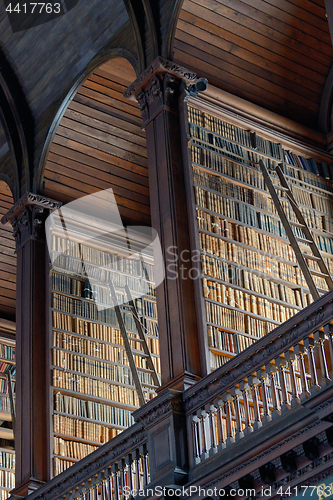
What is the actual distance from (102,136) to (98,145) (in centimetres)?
10

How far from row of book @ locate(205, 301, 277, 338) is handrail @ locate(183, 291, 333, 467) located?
683mm

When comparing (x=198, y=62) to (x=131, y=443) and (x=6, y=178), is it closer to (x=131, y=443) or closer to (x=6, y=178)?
(x=6, y=178)

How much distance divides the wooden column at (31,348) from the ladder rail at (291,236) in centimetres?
229

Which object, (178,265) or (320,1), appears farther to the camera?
(320,1)

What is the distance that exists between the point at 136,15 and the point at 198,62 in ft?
2.09

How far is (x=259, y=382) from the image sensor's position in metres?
4.51

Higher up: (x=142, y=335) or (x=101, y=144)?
(x=101, y=144)

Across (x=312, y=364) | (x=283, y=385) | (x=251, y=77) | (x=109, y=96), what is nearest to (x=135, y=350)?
(x=109, y=96)

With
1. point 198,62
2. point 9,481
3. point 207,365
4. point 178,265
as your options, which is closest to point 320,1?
point 198,62

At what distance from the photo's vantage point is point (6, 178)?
796 centimetres

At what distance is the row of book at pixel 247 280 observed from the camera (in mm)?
5680

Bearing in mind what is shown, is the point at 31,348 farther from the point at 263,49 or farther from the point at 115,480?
the point at 263,49

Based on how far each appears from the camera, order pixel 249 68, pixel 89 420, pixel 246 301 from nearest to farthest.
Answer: pixel 246 301 < pixel 249 68 < pixel 89 420

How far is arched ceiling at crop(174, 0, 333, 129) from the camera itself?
634cm
